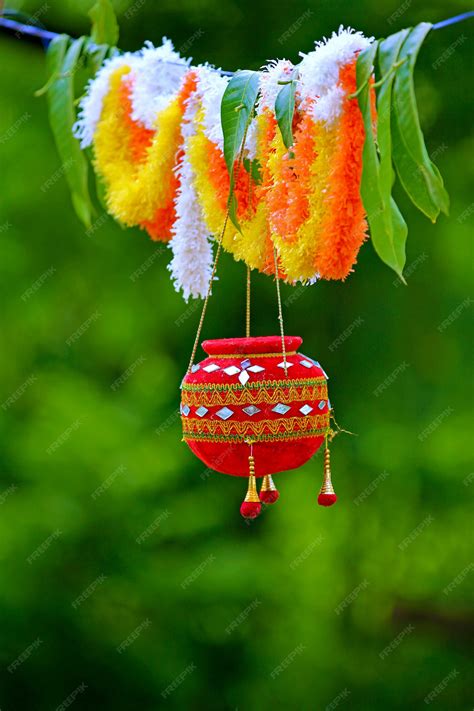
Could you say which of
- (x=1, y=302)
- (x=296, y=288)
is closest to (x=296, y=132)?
(x=296, y=288)

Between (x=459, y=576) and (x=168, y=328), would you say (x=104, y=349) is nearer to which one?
(x=168, y=328)

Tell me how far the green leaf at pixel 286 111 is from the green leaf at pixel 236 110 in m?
0.05

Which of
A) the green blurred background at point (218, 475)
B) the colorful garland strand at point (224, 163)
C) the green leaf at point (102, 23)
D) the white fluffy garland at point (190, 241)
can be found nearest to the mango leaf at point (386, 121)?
the colorful garland strand at point (224, 163)

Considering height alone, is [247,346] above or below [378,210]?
below

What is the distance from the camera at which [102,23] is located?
190cm

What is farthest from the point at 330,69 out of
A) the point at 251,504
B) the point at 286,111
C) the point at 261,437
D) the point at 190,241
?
the point at 251,504

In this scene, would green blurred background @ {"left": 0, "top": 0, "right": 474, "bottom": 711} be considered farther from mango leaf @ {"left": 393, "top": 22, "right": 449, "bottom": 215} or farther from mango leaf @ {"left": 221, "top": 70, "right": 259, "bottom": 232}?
mango leaf @ {"left": 393, "top": 22, "right": 449, "bottom": 215}

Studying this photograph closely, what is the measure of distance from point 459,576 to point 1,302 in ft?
5.85

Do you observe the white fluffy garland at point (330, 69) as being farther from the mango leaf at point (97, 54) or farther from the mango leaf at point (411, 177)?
the mango leaf at point (97, 54)

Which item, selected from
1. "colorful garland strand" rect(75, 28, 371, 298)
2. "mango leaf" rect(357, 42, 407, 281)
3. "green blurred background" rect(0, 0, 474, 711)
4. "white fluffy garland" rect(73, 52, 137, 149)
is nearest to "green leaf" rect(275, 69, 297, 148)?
"colorful garland strand" rect(75, 28, 371, 298)

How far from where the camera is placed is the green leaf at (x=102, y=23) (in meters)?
1.89

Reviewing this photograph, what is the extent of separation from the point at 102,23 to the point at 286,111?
63 cm

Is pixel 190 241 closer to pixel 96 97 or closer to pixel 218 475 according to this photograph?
pixel 96 97

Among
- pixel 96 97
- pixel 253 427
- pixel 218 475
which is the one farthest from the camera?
pixel 218 475
